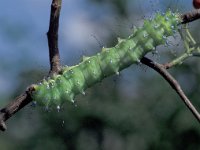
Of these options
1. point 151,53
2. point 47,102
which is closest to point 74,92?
point 47,102

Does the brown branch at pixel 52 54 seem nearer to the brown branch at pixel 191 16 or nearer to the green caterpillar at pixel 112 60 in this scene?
the brown branch at pixel 191 16

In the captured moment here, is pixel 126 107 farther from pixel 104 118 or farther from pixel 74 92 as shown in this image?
pixel 74 92

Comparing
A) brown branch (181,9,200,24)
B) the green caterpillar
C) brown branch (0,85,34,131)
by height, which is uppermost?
the green caterpillar

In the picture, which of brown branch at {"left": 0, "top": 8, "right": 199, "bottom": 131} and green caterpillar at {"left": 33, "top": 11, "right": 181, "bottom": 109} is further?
green caterpillar at {"left": 33, "top": 11, "right": 181, "bottom": 109}

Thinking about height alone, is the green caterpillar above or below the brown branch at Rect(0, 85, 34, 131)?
above

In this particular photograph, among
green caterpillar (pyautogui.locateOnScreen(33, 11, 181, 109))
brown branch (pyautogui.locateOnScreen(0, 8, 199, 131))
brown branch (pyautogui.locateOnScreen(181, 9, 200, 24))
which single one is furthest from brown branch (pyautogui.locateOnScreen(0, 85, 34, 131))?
brown branch (pyautogui.locateOnScreen(181, 9, 200, 24))

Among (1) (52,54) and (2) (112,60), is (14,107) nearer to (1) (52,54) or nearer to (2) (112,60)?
(1) (52,54)

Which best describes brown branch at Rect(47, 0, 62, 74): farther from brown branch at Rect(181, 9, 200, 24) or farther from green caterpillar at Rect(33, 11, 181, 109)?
brown branch at Rect(181, 9, 200, 24)

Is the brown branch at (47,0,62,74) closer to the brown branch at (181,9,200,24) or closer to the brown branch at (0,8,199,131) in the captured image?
the brown branch at (0,8,199,131)
